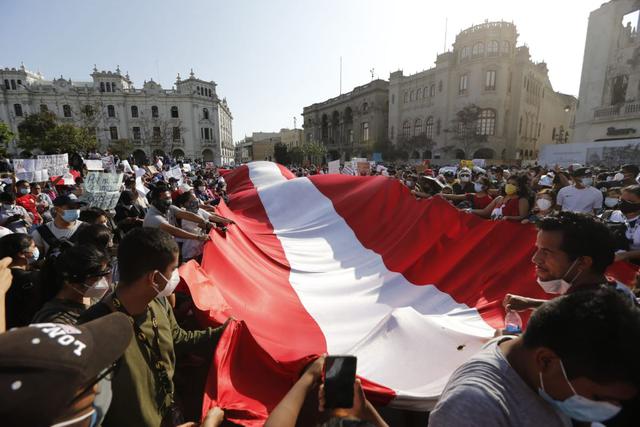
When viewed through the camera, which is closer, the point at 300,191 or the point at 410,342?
the point at 410,342

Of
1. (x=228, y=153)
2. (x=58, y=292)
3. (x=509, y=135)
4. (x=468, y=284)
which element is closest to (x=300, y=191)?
(x=468, y=284)

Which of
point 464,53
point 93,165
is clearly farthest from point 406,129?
point 93,165

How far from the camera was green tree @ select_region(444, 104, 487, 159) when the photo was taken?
3491 centimetres

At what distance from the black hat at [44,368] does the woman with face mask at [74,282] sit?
2.76ft

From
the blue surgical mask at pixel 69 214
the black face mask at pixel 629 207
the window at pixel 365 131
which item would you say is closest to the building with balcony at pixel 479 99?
the window at pixel 365 131

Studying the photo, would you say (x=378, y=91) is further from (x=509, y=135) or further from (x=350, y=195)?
(x=350, y=195)

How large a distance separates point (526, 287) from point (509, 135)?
3948cm

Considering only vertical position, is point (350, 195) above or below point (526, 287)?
above

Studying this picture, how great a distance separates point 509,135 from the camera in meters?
35.7

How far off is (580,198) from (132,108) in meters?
59.3

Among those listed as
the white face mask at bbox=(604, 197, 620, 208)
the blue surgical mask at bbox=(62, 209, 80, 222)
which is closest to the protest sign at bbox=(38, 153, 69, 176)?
the blue surgical mask at bbox=(62, 209, 80, 222)

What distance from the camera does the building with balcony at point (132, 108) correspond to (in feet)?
154

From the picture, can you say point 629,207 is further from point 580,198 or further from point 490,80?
point 490,80

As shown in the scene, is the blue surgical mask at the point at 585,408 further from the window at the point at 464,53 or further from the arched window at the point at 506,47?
the window at the point at 464,53
